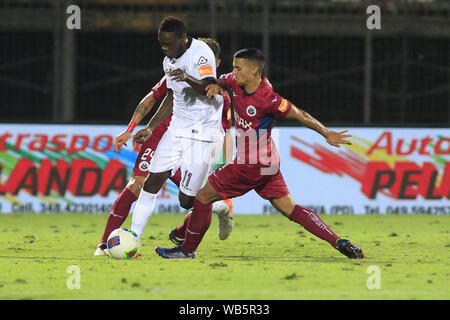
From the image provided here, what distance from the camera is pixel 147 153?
9.21 m

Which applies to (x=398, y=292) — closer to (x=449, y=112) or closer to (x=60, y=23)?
(x=60, y=23)

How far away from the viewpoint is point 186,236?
8.55m

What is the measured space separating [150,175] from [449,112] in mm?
10483

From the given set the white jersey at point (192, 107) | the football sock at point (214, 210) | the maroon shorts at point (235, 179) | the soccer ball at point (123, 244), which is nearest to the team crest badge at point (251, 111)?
the maroon shorts at point (235, 179)

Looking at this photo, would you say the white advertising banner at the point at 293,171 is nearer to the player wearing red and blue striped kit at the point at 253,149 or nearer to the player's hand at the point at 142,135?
the player's hand at the point at 142,135

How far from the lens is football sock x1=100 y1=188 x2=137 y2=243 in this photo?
910cm

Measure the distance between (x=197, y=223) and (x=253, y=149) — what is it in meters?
0.85

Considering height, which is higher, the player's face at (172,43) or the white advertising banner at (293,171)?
the player's face at (172,43)

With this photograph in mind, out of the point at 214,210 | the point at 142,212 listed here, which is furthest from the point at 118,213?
the point at 214,210

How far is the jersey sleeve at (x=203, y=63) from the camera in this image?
28.3ft

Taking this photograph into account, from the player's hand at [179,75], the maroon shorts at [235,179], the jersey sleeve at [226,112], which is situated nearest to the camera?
the player's hand at [179,75]

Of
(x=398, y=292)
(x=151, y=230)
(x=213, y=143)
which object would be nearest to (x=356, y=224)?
(x=151, y=230)

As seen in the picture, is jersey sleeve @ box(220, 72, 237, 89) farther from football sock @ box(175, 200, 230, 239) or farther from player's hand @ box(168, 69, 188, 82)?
football sock @ box(175, 200, 230, 239)

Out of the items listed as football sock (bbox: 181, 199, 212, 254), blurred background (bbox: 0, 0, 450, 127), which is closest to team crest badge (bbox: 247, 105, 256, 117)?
football sock (bbox: 181, 199, 212, 254)
